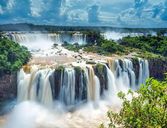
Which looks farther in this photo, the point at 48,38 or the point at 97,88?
the point at 48,38

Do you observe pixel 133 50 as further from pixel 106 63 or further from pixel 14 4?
pixel 14 4

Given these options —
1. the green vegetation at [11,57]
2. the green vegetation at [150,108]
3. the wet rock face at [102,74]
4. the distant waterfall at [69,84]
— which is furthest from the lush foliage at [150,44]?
the green vegetation at [150,108]

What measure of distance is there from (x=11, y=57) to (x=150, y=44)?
2450cm

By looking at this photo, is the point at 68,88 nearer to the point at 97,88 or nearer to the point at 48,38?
the point at 97,88

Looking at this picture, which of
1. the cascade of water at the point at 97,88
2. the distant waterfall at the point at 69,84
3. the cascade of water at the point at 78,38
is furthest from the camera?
the cascade of water at the point at 78,38

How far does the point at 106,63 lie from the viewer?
38.8 meters

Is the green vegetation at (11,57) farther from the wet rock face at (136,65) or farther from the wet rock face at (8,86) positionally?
the wet rock face at (136,65)

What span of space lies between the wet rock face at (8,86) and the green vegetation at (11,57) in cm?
60

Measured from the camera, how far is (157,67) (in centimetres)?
4434

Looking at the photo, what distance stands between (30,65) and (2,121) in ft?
25.8

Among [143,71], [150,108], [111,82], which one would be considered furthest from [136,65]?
[150,108]

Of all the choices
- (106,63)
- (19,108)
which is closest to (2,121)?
(19,108)

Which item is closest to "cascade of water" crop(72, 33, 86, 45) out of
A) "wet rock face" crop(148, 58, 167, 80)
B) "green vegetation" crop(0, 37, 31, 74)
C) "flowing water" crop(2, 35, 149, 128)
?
"wet rock face" crop(148, 58, 167, 80)

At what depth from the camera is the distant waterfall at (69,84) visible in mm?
33219
